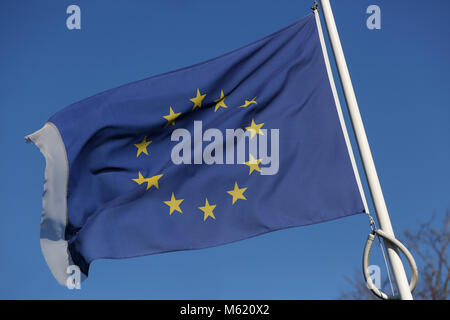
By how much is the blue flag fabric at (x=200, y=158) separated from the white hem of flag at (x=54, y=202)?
0.01 m

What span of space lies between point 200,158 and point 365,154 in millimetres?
2242

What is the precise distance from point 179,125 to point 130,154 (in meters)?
0.72

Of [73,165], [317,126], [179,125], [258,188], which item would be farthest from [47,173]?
[317,126]

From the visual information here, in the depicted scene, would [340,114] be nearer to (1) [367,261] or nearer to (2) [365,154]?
(2) [365,154]

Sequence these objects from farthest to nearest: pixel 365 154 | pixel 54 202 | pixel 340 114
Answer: pixel 54 202, pixel 340 114, pixel 365 154

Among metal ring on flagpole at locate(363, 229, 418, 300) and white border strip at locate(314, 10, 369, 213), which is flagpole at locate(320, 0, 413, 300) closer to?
metal ring on flagpole at locate(363, 229, 418, 300)

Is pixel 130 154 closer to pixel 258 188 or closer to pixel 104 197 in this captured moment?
pixel 104 197

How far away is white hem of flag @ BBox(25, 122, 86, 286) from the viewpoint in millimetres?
7918

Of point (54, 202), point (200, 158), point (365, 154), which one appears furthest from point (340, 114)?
point (54, 202)

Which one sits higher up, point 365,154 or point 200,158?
point 200,158

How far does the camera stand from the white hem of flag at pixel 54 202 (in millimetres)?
7918

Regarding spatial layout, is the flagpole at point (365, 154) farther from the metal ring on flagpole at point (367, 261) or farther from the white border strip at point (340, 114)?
the white border strip at point (340, 114)

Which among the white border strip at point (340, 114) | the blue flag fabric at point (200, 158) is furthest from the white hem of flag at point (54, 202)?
the white border strip at point (340, 114)

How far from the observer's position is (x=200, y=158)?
324 inches
